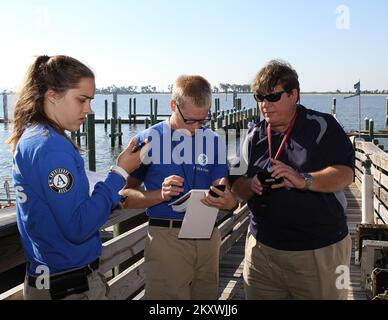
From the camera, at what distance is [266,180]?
8.31ft

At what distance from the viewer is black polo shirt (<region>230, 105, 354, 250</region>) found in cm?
261

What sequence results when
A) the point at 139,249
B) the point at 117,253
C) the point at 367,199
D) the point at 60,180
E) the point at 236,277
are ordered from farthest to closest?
the point at 367,199
the point at 236,277
the point at 139,249
the point at 117,253
the point at 60,180

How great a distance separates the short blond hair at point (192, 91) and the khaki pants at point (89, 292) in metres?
1.10

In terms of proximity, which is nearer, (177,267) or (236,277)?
(177,267)

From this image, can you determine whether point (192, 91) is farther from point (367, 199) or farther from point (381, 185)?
point (381, 185)

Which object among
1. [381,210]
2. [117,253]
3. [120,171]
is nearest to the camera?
[120,171]

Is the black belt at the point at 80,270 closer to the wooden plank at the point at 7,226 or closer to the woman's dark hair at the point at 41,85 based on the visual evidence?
the wooden plank at the point at 7,226

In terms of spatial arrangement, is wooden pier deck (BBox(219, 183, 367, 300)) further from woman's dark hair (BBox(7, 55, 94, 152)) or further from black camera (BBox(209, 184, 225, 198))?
woman's dark hair (BBox(7, 55, 94, 152))

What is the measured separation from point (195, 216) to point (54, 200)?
3.39ft

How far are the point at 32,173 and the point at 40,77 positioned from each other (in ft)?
1.41

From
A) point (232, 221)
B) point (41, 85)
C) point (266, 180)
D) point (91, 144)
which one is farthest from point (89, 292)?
point (91, 144)

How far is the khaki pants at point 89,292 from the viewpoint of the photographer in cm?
203

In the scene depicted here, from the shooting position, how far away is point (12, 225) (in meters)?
2.43

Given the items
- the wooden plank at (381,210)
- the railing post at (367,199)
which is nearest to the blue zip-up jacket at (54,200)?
the railing post at (367,199)
